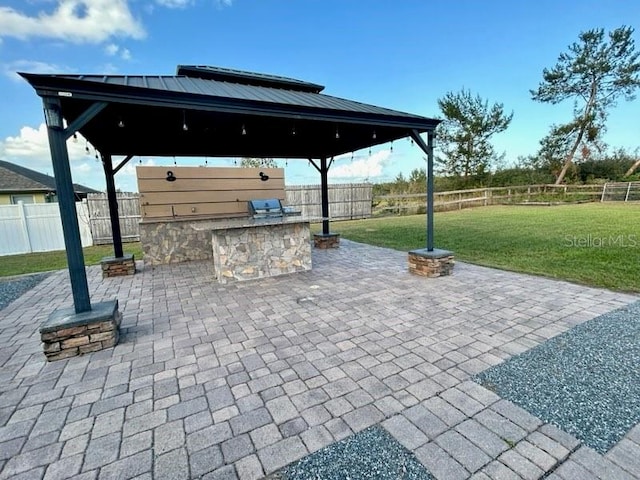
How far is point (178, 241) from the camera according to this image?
6586 millimetres

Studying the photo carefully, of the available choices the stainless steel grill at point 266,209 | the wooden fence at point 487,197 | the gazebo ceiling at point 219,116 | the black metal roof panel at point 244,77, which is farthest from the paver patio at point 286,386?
the wooden fence at point 487,197

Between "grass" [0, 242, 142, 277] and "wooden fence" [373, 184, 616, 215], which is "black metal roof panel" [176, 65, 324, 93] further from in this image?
"wooden fence" [373, 184, 616, 215]

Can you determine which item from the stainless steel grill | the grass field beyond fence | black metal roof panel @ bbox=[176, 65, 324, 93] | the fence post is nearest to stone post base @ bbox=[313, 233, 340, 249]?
the stainless steel grill

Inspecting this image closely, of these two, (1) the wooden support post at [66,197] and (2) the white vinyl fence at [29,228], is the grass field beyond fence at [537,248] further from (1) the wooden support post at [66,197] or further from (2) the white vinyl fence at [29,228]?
(1) the wooden support post at [66,197]

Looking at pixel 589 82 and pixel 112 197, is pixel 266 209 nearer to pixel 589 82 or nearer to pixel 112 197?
pixel 112 197

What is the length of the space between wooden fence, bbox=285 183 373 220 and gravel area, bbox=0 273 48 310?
28.9ft

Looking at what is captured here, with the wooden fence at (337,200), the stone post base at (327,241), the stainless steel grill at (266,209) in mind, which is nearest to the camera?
the stainless steel grill at (266,209)

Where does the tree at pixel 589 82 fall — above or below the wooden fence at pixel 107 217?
above

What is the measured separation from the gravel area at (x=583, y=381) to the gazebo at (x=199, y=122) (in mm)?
2451

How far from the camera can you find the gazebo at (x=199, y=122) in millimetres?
2664

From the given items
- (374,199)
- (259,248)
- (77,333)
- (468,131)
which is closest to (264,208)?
(259,248)

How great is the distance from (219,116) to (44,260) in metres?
6.73

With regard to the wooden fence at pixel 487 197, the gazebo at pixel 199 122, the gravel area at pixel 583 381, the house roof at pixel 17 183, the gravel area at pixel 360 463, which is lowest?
the gravel area at pixel 583 381

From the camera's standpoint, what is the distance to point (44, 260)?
7387mm
